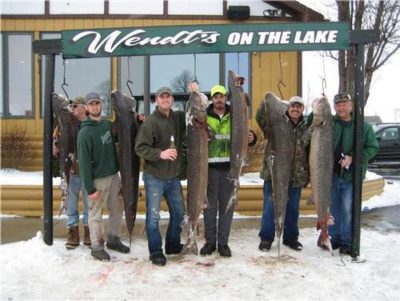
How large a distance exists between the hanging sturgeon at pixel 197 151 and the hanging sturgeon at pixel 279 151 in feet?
2.55

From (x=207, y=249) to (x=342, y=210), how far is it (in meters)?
1.70

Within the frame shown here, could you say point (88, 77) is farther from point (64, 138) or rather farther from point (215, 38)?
point (215, 38)

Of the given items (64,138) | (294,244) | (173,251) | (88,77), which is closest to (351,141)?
(294,244)

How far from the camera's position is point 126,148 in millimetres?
5715

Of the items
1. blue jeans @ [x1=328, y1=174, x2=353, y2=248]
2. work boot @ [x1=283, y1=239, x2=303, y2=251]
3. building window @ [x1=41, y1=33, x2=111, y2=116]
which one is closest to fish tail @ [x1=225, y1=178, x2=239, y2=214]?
work boot @ [x1=283, y1=239, x2=303, y2=251]

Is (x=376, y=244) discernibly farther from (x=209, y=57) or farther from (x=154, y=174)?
(x=209, y=57)

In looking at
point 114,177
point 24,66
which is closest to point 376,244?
point 114,177

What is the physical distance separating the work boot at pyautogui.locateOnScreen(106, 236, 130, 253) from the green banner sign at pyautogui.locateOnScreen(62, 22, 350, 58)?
7.36 ft

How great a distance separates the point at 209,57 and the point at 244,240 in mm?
6342

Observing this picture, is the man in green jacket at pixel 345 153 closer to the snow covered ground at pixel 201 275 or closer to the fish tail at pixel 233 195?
the snow covered ground at pixel 201 275

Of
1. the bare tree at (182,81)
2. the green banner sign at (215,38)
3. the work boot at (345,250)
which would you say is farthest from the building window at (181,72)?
the work boot at (345,250)

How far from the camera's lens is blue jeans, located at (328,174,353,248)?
6004 mm

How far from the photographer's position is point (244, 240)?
266 inches

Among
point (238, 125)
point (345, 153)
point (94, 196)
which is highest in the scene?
point (238, 125)
